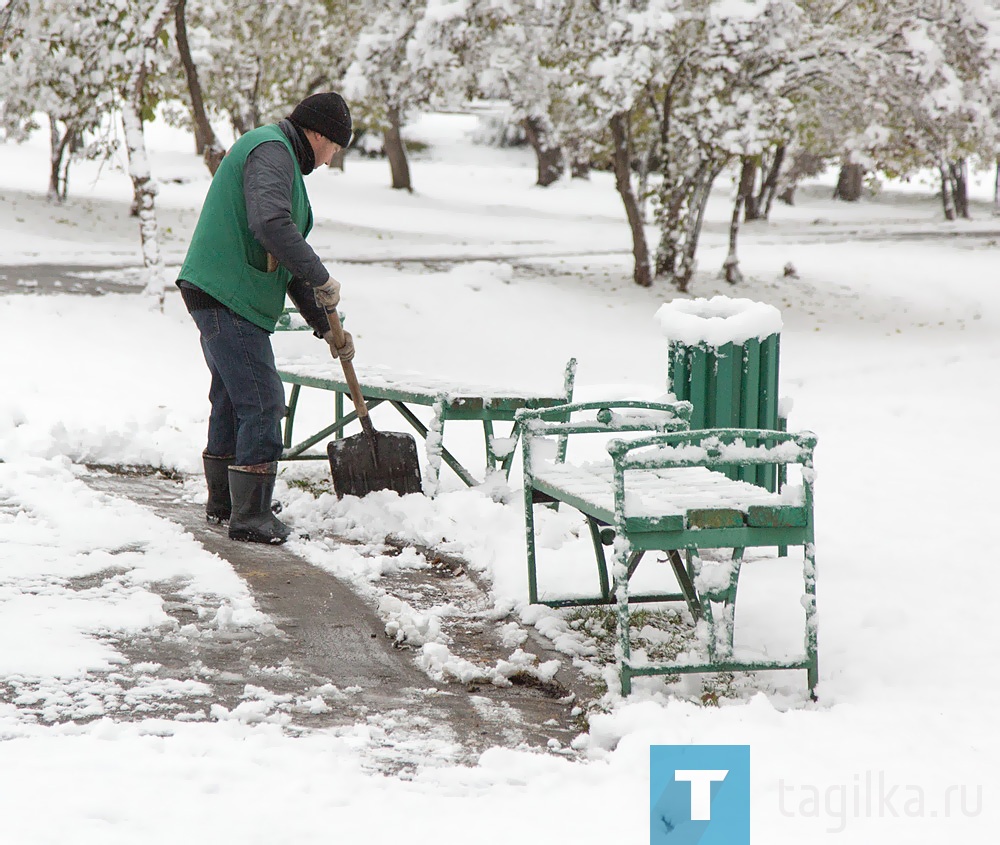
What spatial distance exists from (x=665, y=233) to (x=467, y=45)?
13.5ft

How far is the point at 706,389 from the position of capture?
17.7 feet

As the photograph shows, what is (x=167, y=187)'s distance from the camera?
29641 millimetres

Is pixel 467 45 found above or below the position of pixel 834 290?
above

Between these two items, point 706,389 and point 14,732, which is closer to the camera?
point 14,732

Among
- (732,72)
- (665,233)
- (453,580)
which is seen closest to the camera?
(453,580)

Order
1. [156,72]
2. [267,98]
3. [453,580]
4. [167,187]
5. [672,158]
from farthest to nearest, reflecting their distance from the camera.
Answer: [167,187], [267,98], [672,158], [156,72], [453,580]

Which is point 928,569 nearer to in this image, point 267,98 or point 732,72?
point 732,72

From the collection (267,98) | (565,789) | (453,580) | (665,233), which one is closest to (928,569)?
(453,580)

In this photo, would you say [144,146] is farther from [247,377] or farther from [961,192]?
[961,192]

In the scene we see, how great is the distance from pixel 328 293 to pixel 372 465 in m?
1.03

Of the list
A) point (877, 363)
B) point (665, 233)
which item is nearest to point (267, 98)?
point (665, 233)

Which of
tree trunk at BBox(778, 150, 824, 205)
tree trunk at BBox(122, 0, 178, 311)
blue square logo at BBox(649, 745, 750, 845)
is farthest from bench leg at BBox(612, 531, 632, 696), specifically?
tree trunk at BBox(778, 150, 824, 205)

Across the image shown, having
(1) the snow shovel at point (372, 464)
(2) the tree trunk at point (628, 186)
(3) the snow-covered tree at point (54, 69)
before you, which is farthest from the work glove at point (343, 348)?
(2) the tree trunk at point (628, 186)

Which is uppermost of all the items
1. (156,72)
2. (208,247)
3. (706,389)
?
(156,72)
